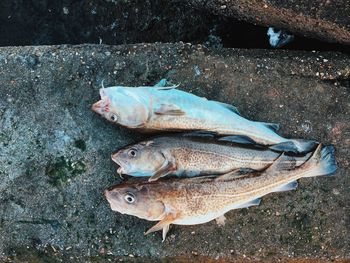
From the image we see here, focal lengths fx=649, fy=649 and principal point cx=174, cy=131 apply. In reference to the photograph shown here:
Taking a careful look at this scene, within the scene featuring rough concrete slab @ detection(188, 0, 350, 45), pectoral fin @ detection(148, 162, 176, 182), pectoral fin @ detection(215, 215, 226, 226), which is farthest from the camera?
pectoral fin @ detection(215, 215, 226, 226)

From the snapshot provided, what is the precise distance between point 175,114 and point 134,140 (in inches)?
16.0

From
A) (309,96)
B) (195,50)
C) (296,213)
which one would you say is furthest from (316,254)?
(195,50)

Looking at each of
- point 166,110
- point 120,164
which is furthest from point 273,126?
point 120,164

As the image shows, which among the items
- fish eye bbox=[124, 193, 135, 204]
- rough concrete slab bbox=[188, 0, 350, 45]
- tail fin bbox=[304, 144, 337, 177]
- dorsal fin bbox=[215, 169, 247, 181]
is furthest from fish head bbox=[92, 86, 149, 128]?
tail fin bbox=[304, 144, 337, 177]

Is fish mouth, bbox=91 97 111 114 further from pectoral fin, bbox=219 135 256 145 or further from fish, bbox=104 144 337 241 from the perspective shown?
pectoral fin, bbox=219 135 256 145

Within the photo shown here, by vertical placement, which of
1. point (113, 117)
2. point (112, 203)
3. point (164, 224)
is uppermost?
point (113, 117)

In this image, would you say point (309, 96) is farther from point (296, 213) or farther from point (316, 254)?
point (316, 254)

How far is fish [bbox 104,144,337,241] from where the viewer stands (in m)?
3.64

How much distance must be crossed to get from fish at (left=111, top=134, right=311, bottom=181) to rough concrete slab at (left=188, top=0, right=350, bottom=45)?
0.83 metres

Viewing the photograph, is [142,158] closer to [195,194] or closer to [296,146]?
[195,194]

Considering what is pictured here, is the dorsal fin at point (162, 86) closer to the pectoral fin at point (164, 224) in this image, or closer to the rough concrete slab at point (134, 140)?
the rough concrete slab at point (134, 140)

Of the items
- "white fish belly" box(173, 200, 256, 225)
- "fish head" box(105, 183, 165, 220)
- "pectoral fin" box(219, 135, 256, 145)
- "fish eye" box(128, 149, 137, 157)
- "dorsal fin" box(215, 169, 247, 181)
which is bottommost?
"white fish belly" box(173, 200, 256, 225)

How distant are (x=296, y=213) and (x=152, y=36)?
1.85 metres

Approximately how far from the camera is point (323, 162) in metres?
3.85
